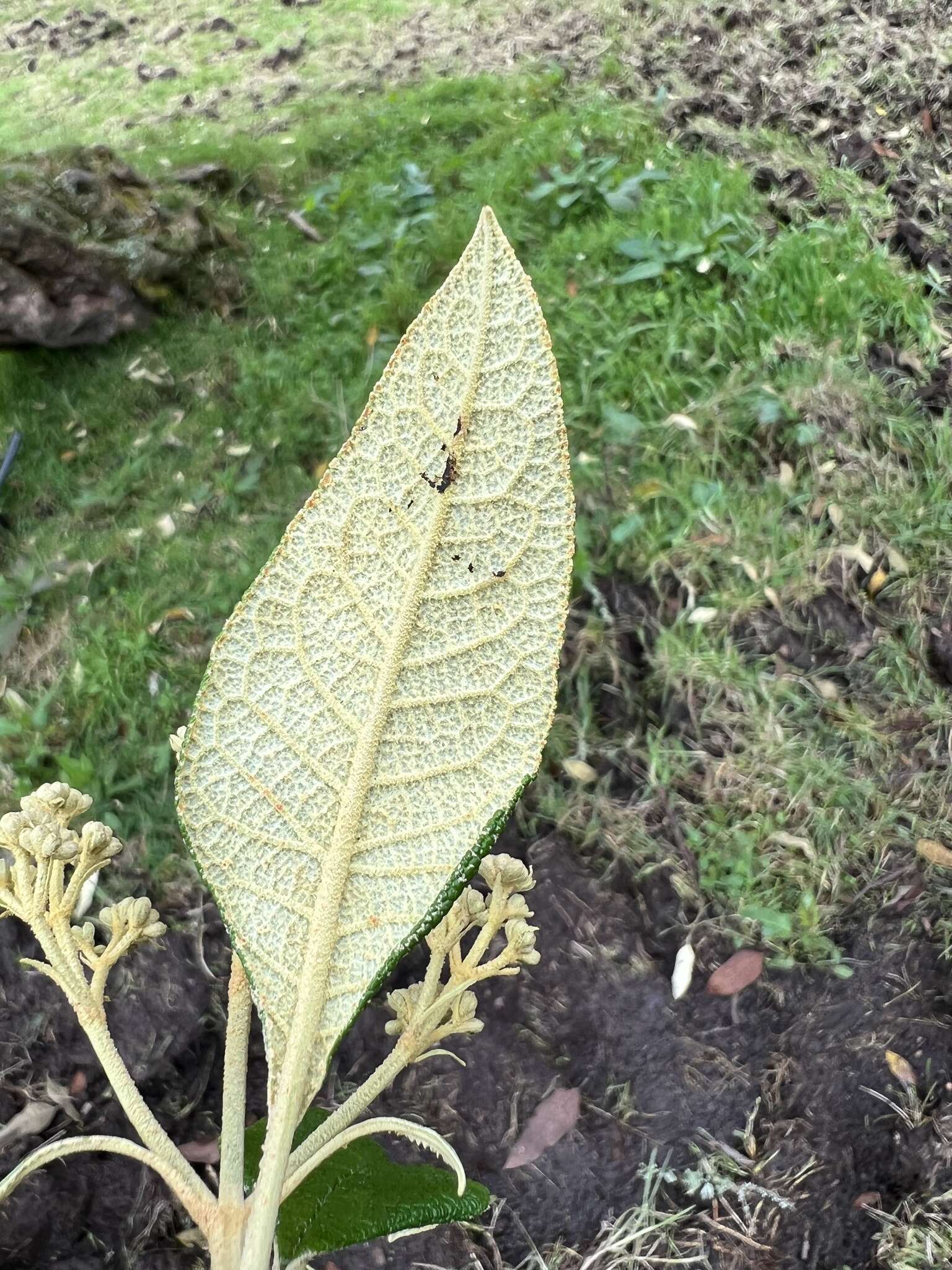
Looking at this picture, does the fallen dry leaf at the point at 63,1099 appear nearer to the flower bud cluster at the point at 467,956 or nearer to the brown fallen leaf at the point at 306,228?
the flower bud cluster at the point at 467,956

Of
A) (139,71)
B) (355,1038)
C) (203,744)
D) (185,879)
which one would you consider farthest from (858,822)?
(139,71)

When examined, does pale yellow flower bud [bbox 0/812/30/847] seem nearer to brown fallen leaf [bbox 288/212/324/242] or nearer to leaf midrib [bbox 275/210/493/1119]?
leaf midrib [bbox 275/210/493/1119]

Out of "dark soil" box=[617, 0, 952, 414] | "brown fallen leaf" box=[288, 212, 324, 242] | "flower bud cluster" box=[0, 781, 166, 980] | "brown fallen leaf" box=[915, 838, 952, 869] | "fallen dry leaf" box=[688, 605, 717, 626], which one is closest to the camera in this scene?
"flower bud cluster" box=[0, 781, 166, 980]

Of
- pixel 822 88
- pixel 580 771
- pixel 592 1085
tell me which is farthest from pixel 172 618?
pixel 822 88

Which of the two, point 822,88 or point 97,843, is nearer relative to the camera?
point 97,843

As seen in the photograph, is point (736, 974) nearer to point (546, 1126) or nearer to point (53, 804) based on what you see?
point (546, 1126)

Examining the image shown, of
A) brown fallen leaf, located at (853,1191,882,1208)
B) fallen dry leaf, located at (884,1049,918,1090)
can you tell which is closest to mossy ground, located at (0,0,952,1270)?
fallen dry leaf, located at (884,1049,918,1090)

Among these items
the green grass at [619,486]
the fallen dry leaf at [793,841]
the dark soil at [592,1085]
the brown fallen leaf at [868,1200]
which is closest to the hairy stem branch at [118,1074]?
the dark soil at [592,1085]
